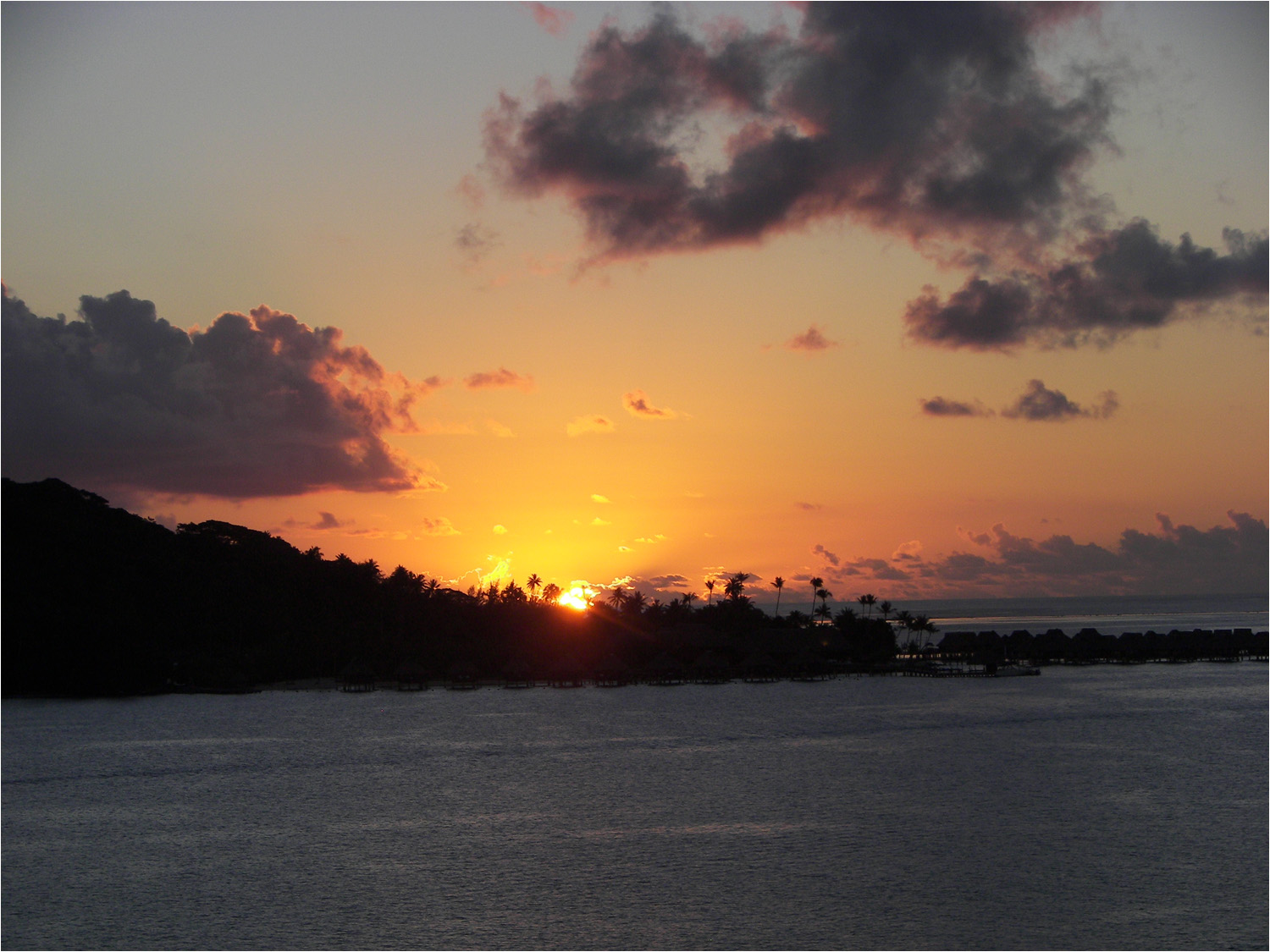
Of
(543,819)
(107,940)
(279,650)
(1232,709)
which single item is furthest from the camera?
(279,650)

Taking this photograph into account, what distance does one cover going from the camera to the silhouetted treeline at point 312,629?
90.7 m

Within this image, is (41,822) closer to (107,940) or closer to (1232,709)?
(107,940)

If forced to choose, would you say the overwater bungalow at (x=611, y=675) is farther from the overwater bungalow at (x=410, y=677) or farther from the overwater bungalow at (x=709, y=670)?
the overwater bungalow at (x=410, y=677)

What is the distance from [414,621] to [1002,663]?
214 feet

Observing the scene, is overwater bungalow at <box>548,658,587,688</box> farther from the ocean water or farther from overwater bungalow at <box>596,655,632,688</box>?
the ocean water

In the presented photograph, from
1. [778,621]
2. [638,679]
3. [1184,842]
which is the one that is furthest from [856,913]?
[778,621]

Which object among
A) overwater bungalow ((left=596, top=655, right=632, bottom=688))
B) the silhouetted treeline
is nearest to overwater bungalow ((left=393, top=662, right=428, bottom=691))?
the silhouetted treeline

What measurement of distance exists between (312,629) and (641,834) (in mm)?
75606

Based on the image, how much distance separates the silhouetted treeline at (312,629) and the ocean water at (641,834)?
23.8 m

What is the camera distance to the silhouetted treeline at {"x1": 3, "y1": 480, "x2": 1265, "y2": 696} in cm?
9069

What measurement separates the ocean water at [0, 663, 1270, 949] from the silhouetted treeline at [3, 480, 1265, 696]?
78.2 feet

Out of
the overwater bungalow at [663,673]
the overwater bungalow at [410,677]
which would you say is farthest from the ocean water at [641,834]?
the overwater bungalow at [663,673]

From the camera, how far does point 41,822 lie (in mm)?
38281

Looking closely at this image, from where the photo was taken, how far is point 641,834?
35250mm
